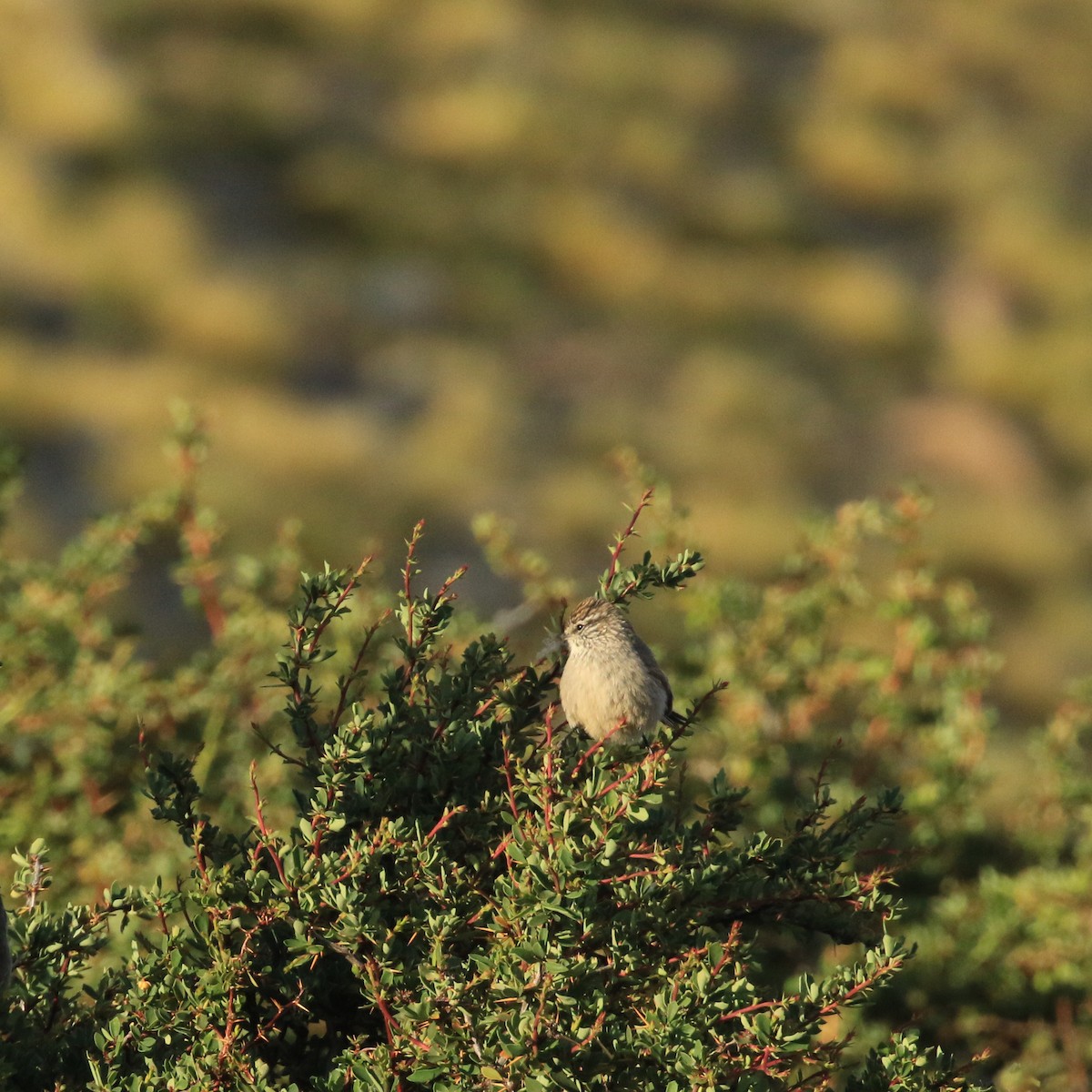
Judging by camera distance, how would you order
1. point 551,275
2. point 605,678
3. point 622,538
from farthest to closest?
point 551,275 < point 605,678 < point 622,538

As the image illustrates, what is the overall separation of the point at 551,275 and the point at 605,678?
17.4 meters

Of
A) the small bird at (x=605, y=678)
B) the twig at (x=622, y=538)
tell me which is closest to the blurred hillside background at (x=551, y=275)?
the small bird at (x=605, y=678)

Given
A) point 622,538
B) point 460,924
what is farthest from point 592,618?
point 460,924

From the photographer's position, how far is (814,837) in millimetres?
3521

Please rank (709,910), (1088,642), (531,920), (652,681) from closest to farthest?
1. (531,920)
2. (709,910)
3. (652,681)
4. (1088,642)

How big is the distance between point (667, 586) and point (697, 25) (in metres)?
26.4

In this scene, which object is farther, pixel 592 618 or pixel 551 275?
pixel 551 275

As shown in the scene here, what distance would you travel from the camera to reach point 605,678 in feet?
13.6

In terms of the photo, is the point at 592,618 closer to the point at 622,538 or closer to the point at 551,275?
the point at 622,538

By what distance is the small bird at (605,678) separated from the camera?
161 inches

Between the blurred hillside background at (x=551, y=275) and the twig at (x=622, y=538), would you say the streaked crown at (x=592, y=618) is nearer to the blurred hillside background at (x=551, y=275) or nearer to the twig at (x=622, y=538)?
the twig at (x=622, y=538)

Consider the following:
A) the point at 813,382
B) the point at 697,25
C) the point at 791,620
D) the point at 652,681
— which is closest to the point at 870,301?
the point at 813,382

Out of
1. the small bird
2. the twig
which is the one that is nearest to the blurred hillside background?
the small bird

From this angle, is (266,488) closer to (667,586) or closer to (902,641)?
(902,641)
